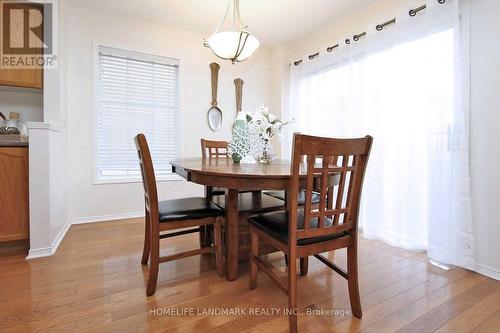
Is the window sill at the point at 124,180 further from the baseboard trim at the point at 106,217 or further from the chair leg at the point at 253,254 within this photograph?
the chair leg at the point at 253,254

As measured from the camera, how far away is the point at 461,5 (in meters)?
2.01

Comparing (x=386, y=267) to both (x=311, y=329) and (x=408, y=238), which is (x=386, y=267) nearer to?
(x=408, y=238)

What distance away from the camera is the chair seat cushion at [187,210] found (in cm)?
160

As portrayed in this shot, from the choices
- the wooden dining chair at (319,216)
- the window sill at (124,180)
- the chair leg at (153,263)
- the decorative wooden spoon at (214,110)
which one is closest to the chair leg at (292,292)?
the wooden dining chair at (319,216)

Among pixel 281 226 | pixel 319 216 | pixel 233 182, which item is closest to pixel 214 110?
pixel 233 182

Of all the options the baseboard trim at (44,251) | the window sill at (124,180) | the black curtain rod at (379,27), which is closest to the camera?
the baseboard trim at (44,251)

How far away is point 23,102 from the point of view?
8.77 ft

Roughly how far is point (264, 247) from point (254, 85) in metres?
2.84

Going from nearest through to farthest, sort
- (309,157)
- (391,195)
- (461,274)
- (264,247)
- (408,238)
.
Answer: (309,157) < (461,274) < (264,247) < (408,238) < (391,195)

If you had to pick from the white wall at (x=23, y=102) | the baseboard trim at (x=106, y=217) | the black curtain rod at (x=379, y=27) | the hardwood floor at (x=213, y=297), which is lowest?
the hardwood floor at (x=213, y=297)

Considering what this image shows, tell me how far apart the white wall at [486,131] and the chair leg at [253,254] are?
1.69 meters

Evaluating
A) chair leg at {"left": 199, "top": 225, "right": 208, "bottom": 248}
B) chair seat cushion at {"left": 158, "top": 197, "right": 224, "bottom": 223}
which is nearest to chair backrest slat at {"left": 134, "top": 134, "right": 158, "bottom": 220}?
chair seat cushion at {"left": 158, "top": 197, "right": 224, "bottom": 223}

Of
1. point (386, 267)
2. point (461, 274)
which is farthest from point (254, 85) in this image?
point (461, 274)

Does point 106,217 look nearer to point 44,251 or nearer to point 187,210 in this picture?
point 44,251
